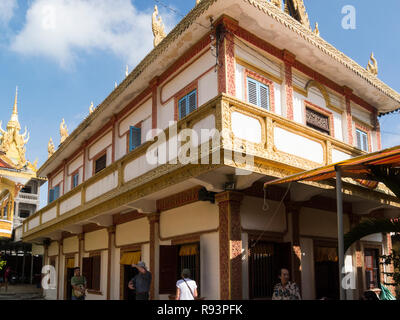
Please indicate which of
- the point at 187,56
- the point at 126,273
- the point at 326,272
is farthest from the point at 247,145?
the point at 126,273

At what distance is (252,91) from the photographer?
33.3 feet

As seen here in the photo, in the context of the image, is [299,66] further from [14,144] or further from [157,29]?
[14,144]

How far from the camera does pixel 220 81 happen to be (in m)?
9.51

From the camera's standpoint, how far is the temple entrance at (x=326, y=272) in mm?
11492

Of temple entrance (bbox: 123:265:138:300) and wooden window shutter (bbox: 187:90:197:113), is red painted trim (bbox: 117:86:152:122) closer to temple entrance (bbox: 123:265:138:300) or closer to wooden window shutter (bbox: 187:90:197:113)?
wooden window shutter (bbox: 187:90:197:113)

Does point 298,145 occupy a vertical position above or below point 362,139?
below

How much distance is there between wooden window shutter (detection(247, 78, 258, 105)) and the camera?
10.1 metres

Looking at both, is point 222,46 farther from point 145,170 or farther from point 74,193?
point 74,193

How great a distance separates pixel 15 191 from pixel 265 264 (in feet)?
81.3

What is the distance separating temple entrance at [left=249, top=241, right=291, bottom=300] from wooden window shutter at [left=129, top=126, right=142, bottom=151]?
516cm

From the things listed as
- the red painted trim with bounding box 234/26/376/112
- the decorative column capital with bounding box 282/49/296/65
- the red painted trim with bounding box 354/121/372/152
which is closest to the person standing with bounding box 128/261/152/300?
the red painted trim with bounding box 234/26/376/112
